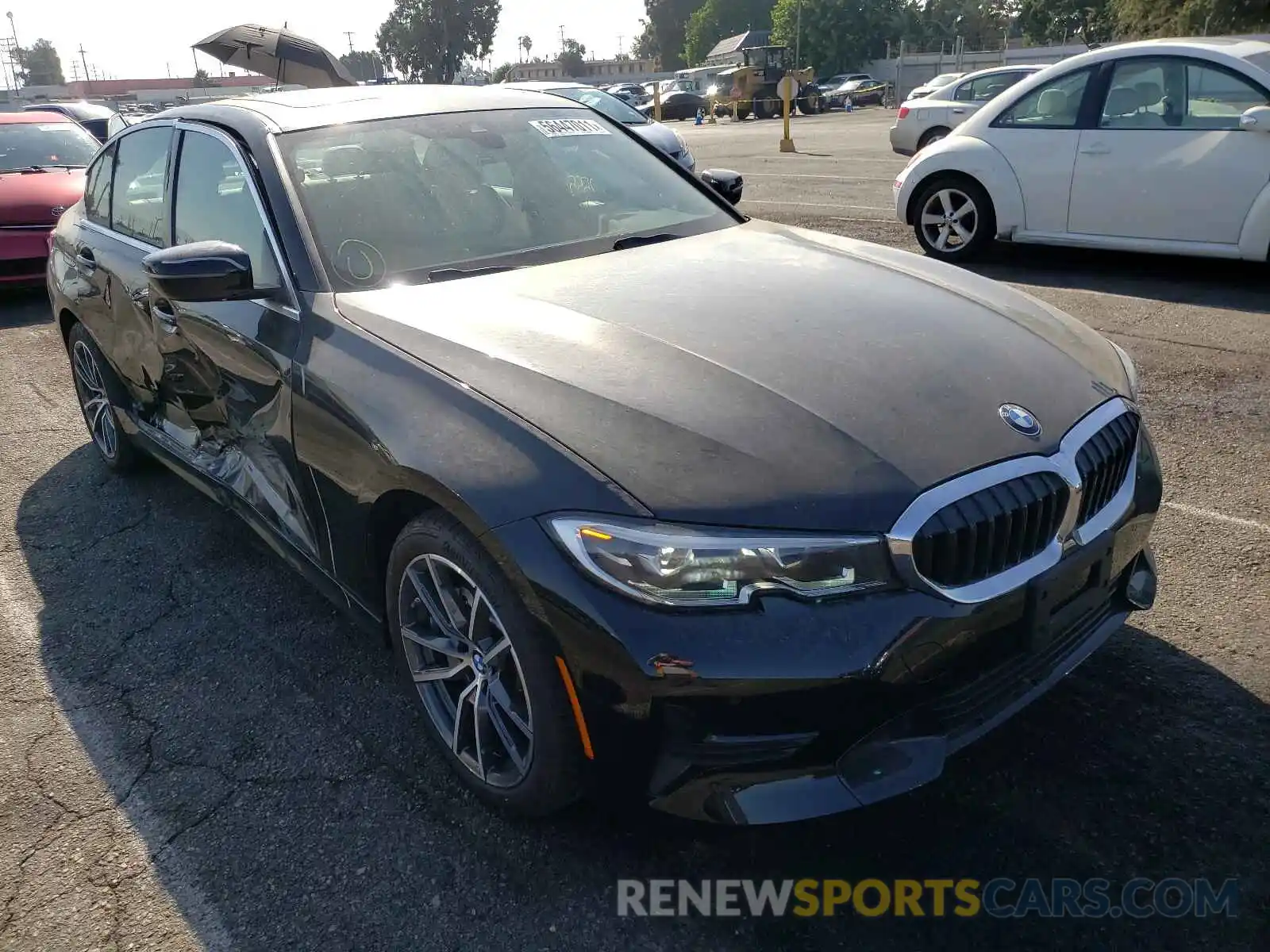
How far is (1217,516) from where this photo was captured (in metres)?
3.70

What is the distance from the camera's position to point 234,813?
2561mm

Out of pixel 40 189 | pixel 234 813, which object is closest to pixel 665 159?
pixel 234 813

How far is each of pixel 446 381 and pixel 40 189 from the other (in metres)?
8.41

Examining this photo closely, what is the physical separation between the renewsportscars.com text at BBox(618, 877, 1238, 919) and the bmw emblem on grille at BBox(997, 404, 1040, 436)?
3.20 feet

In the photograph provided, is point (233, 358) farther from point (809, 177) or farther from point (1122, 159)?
point (809, 177)

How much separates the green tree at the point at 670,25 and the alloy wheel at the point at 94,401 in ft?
416

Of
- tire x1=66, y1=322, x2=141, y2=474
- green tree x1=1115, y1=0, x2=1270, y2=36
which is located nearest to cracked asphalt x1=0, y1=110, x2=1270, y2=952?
tire x1=66, y1=322, x2=141, y2=474

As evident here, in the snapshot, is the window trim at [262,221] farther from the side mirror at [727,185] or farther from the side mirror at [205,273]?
the side mirror at [727,185]

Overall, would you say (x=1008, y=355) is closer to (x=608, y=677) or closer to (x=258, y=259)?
(x=608, y=677)

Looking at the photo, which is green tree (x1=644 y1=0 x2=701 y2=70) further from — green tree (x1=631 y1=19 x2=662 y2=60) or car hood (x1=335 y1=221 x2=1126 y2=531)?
car hood (x1=335 y1=221 x2=1126 y2=531)

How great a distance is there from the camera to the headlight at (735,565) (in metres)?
1.93

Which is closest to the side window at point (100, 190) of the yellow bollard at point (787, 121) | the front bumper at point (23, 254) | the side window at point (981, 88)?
the front bumper at point (23, 254)

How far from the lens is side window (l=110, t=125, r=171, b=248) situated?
12.6ft

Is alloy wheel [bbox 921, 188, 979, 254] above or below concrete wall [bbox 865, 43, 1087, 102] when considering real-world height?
below
